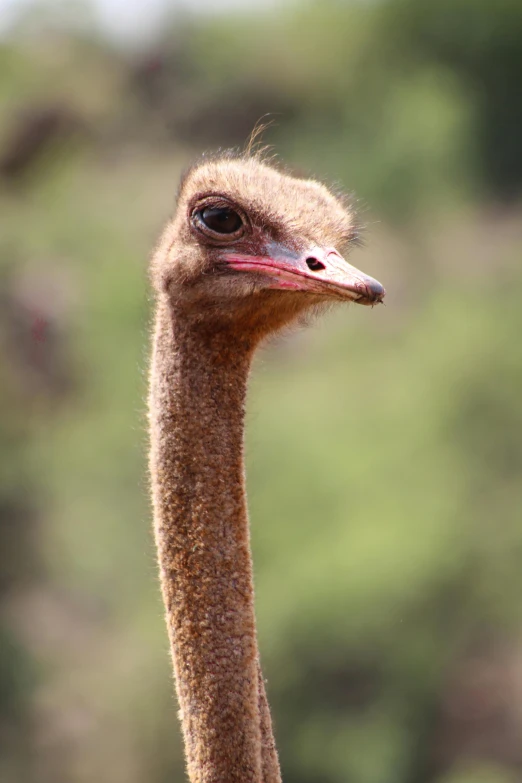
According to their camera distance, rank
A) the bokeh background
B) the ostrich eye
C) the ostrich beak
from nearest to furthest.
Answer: the ostrich beak, the ostrich eye, the bokeh background

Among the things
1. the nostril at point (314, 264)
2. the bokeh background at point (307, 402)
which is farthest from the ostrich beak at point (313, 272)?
the bokeh background at point (307, 402)

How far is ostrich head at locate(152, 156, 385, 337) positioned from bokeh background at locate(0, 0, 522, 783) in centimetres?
709

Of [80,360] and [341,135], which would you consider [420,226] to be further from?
[80,360]

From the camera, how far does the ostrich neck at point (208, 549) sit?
94.7 inches

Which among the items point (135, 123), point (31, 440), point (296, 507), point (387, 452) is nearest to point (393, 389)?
point (387, 452)

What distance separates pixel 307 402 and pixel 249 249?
1445 cm

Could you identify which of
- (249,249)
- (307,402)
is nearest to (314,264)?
(249,249)

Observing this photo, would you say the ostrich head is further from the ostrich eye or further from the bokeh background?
the bokeh background

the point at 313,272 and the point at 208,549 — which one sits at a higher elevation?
the point at 313,272

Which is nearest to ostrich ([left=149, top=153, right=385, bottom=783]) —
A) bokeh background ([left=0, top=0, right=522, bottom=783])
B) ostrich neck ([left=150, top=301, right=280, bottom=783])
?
ostrich neck ([left=150, top=301, right=280, bottom=783])

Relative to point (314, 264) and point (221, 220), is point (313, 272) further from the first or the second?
point (221, 220)

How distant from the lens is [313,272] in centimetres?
243

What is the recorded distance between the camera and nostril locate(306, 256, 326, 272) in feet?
7.97

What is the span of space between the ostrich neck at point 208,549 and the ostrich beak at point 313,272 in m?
0.14
